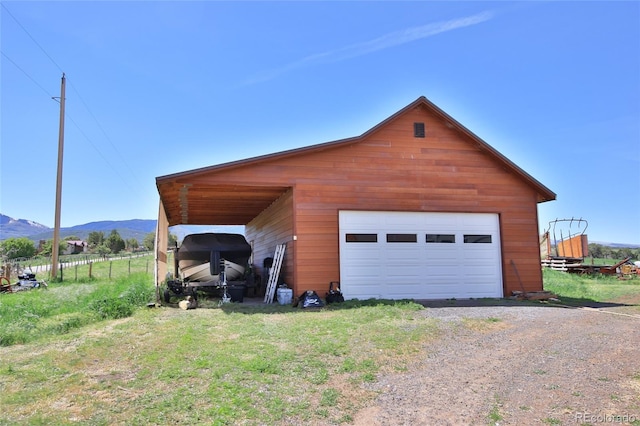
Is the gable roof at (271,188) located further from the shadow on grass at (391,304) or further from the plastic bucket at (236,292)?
the shadow on grass at (391,304)

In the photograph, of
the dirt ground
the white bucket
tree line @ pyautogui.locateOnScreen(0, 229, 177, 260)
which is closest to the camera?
the dirt ground

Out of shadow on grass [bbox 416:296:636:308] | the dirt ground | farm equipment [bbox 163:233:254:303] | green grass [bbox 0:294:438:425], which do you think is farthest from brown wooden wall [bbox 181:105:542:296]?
the dirt ground

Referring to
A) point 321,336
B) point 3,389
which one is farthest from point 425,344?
point 3,389

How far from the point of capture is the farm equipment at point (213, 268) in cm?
1230

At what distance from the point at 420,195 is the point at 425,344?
669 centimetres

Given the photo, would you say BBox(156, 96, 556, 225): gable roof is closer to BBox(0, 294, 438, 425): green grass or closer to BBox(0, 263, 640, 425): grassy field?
BBox(0, 263, 640, 425): grassy field

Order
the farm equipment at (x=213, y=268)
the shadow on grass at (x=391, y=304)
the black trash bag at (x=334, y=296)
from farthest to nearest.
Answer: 1. the farm equipment at (x=213, y=268)
2. the black trash bag at (x=334, y=296)
3. the shadow on grass at (x=391, y=304)

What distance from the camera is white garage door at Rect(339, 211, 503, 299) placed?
12.0 metres

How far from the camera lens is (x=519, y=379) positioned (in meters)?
4.86

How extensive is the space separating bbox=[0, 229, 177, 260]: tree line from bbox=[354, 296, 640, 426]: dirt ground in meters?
39.6

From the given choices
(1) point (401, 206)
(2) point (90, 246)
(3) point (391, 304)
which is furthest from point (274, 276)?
(2) point (90, 246)

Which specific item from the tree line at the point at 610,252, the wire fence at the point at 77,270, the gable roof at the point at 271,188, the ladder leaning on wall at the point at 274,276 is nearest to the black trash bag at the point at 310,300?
the ladder leaning on wall at the point at 274,276

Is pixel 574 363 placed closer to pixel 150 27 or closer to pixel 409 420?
pixel 409 420

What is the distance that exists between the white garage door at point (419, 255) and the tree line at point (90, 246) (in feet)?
112
